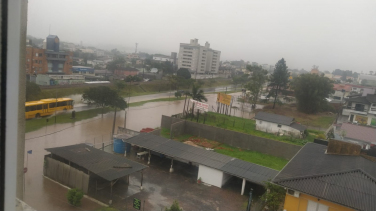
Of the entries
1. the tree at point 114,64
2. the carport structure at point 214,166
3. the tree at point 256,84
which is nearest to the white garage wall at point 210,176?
the carport structure at point 214,166

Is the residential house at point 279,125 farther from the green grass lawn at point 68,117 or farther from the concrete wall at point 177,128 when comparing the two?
the green grass lawn at point 68,117

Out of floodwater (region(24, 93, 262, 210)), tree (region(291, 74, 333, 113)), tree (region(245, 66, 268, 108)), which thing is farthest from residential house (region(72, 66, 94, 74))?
tree (region(291, 74, 333, 113))

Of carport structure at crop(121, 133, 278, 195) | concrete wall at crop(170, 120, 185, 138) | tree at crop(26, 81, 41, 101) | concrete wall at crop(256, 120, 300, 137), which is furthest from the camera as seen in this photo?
concrete wall at crop(256, 120, 300, 137)

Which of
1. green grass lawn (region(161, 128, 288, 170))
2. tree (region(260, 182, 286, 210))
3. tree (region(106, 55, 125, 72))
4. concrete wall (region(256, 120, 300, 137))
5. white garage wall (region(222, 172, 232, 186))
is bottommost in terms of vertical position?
green grass lawn (region(161, 128, 288, 170))

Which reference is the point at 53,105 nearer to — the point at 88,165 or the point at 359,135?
the point at 88,165

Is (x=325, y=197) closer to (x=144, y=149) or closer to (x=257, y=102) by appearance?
(x=144, y=149)

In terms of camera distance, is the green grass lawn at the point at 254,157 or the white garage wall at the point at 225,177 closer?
the white garage wall at the point at 225,177

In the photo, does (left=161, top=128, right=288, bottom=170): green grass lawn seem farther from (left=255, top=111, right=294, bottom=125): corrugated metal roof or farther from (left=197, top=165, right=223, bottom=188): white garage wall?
(left=255, top=111, right=294, bottom=125): corrugated metal roof

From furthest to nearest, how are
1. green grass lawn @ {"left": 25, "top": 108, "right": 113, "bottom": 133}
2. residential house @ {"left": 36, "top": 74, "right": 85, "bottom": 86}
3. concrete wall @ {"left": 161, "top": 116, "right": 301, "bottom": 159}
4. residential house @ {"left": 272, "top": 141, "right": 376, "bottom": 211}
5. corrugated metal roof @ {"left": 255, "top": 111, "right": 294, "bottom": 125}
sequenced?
corrugated metal roof @ {"left": 255, "top": 111, "right": 294, "bottom": 125}
concrete wall @ {"left": 161, "top": 116, "right": 301, "bottom": 159}
green grass lawn @ {"left": 25, "top": 108, "right": 113, "bottom": 133}
residential house @ {"left": 36, "top": 74, "right": 85, "bottom": 86}
residential house @ {"left": 272, "top": 141, "right": 376, "bottom": 211}
